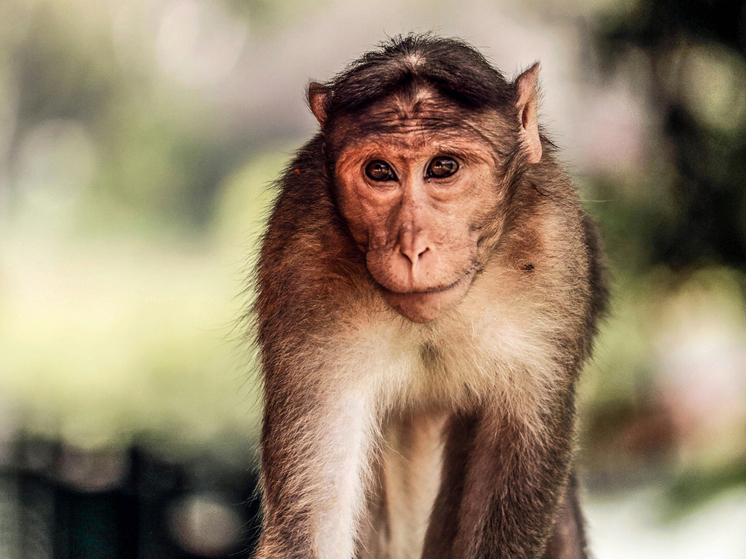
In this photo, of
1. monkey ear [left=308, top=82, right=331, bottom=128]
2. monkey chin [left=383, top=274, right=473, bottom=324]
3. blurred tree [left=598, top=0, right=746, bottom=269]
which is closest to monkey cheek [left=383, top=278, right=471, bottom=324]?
monkey chin [left=383, top=274, right=473, bottom=324]

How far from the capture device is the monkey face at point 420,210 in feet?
6.83

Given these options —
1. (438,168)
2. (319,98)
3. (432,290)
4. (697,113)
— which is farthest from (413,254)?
(697,113)

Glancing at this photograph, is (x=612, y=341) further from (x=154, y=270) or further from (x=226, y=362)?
(x=154, y=270)

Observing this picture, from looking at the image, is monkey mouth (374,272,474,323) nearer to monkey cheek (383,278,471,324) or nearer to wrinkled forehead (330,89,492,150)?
monkey cheek (383,278,471,324)

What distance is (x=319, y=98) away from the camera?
2465 mm

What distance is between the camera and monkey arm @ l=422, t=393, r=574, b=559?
2.67 metres

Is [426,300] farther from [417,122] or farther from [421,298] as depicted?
[417,122]

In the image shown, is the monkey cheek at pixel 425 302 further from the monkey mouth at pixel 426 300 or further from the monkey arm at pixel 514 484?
the monkey arm at pixel 514 484

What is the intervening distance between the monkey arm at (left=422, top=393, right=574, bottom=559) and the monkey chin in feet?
2.37

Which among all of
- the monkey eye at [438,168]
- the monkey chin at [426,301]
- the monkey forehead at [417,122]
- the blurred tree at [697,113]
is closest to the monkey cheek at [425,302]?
the monkey chin at [426,301]

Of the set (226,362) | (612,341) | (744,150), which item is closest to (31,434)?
A: (226,362)

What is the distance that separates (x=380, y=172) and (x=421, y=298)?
39cm

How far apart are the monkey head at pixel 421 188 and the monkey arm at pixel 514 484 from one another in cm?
71

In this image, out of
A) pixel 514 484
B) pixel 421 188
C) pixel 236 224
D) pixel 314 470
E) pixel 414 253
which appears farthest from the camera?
pixel 236 224
